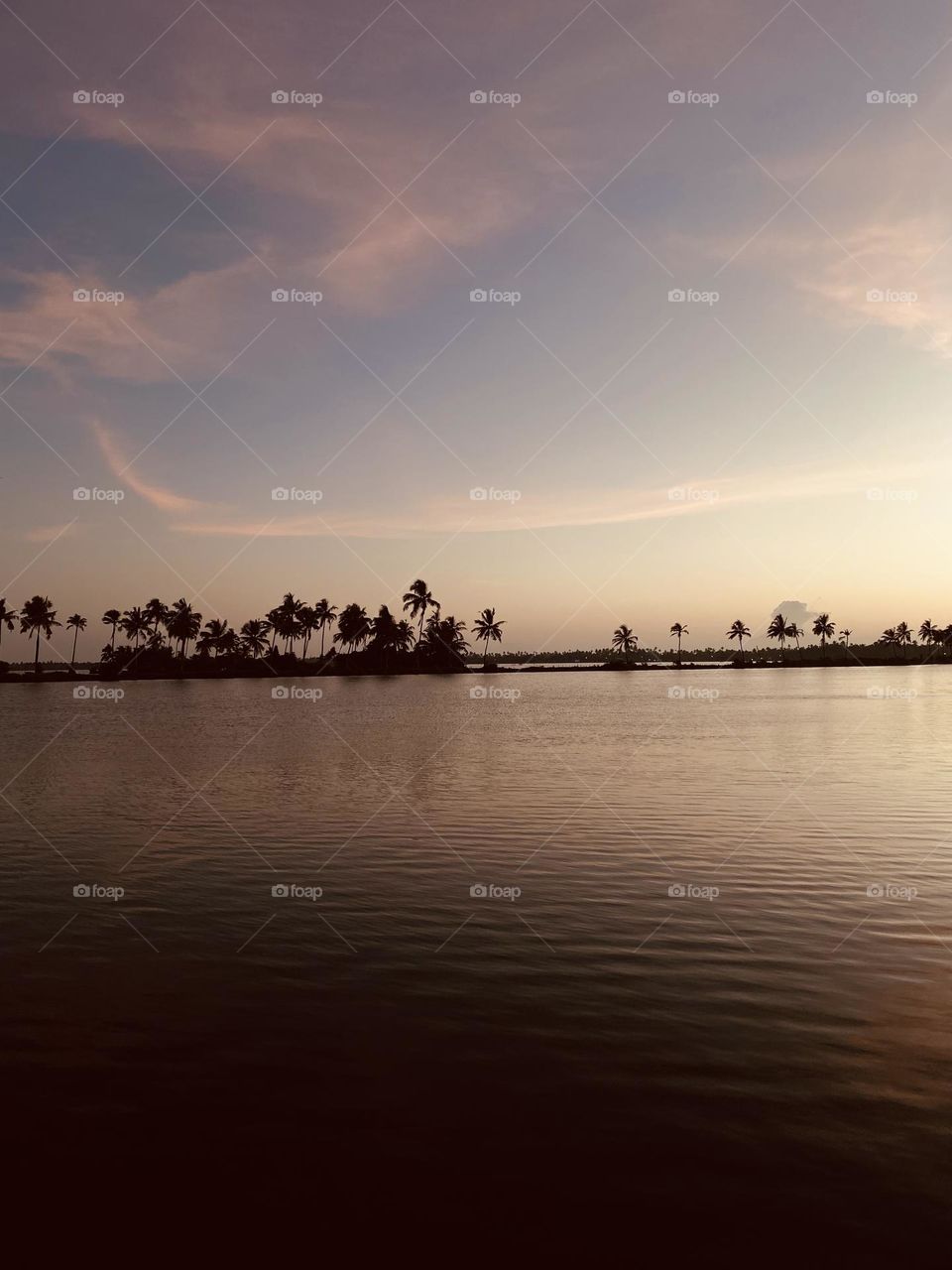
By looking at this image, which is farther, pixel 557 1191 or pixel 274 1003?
pixel 274 1003

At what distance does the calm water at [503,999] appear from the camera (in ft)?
27.6

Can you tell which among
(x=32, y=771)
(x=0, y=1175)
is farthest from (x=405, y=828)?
(x=32, y=771)

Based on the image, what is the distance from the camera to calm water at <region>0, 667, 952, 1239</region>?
8.41 meters

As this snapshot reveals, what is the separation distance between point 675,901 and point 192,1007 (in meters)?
10.1

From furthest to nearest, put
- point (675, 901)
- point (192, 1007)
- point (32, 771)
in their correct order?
point (32, 771) < point (675, 901) < point (192, 1007)

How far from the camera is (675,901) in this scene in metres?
18.2

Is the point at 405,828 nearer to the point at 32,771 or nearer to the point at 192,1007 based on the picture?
the point at 192,1007

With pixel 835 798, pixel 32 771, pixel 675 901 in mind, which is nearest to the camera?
pixel 675 901

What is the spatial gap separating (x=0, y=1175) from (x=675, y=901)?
43.7 feet

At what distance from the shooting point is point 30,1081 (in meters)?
10.1

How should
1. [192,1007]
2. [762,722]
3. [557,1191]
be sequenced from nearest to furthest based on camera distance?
1. [557,1191]
2. [192,1007]
3. [762,722]

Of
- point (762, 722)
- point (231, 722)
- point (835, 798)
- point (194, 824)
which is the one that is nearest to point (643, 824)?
point (835, 798)

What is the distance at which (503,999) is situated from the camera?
12.7 m

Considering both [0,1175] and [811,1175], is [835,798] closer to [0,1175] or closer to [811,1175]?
[811,1175]
